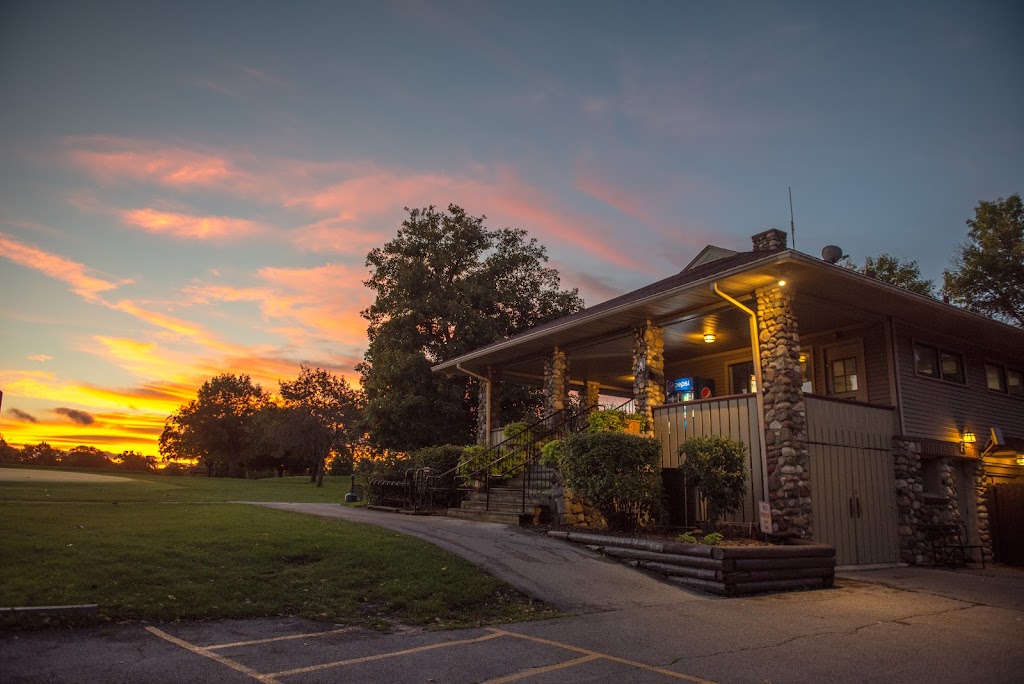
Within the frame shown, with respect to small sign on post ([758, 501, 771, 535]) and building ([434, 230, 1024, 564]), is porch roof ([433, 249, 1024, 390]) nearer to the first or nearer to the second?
building ([434, 230, 1024, 564])

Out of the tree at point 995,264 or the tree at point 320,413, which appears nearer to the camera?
the tree at point 995,264

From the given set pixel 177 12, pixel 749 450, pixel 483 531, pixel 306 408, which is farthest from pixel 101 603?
pixel 306 408

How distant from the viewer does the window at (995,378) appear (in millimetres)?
16602

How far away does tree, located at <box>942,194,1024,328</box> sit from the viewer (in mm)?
28422

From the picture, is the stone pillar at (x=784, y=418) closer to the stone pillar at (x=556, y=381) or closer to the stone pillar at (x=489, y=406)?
the stone pillar at (x=556, y=381)

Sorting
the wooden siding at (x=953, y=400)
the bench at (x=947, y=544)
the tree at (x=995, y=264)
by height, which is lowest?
the bench at (x=947, y=544)

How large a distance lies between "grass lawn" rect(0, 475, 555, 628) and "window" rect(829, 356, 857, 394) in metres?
10.2

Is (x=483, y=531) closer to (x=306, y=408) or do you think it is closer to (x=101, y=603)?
(x=101, y=603)

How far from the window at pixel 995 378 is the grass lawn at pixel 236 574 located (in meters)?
15.5

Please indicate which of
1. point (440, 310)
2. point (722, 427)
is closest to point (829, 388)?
point (722, 427)

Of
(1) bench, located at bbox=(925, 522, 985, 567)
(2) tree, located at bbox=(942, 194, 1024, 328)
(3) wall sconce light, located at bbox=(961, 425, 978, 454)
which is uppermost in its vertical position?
(2) tree, located at bbox=(942, 194, 1024, 328)

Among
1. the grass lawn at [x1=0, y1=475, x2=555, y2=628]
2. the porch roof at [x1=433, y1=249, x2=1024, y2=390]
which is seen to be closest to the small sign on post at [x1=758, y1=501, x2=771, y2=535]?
the porch roof at [x1=433, y1=249, x2=1024, y2=390]

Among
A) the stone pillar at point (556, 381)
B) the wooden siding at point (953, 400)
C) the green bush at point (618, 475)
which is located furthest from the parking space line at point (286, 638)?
the wooden siding at point (953, 400)

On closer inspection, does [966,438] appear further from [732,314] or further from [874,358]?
[732,314]
